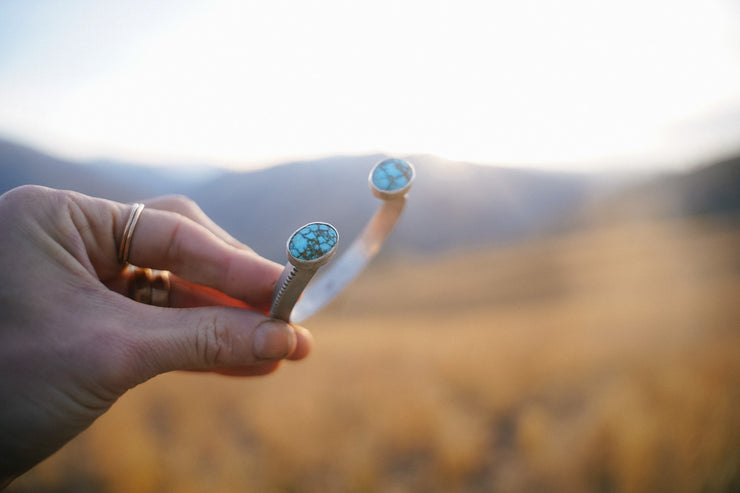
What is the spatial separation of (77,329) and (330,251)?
2.74ft

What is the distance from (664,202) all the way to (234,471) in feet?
105

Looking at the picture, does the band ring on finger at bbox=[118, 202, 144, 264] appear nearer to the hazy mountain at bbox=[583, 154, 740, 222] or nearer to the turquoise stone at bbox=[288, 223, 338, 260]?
the turquoise stone at bbox=[288, 223, 338, 260]

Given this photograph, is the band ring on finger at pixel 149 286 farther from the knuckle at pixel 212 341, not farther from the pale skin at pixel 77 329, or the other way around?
the knuckle at pixel 212 341

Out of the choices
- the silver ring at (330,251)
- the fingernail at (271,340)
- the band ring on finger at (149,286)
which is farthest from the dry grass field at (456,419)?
the fingernail at (271,340)

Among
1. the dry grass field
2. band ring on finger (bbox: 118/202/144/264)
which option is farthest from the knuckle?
the dry grass field

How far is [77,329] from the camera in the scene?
143 cm

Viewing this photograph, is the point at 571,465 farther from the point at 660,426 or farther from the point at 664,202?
the point at 664,202

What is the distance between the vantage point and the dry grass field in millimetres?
3227

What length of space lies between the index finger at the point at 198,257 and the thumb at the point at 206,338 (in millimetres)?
245

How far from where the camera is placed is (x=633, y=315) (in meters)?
7.20

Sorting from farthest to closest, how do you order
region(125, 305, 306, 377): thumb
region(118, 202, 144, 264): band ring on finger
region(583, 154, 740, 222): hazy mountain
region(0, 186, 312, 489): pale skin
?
region(583, 154, 740, 222): hazy mountain < region(118, 202, 144, 264): band ring on finger < region(125, 305, 306, 377): thumb < region(0, 186, 312, 489): pale skin

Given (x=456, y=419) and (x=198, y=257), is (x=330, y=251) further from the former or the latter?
(x=456, y=419)

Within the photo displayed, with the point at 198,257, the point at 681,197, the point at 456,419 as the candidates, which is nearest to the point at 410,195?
the point at 198,257

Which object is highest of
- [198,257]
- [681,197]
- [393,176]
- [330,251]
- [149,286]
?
[681,197]
